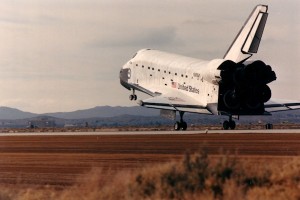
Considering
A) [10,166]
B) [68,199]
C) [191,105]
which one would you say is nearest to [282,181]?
[68,199]

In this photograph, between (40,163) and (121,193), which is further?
(40,163)

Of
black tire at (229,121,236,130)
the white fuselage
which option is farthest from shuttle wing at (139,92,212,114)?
black tire at (229,121,236,130)

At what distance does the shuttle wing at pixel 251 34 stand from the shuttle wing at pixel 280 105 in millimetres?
5512

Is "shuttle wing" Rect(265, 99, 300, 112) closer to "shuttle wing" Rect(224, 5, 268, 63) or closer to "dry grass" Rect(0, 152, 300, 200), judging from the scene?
"shuttle wing" Rect(224, 5, 268, 63)

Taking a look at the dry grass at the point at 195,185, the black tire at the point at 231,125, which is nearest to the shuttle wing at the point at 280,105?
the black tire at the point at 231,125

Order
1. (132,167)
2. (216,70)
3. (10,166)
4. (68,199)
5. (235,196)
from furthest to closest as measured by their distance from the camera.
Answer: (216,70) < (10,166) < (132,167) < (68,199) < (235,196)

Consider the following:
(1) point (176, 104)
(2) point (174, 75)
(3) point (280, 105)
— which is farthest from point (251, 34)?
(2) point (174, 75)

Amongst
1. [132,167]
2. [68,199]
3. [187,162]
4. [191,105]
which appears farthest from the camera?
[191,105]

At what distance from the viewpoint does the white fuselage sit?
62700 mm

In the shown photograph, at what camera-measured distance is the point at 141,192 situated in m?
15.5

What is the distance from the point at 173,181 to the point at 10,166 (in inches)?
493

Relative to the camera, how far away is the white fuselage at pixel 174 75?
6270 centimetres

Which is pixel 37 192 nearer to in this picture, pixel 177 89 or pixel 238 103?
pixel 238 103

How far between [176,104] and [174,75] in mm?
4477
